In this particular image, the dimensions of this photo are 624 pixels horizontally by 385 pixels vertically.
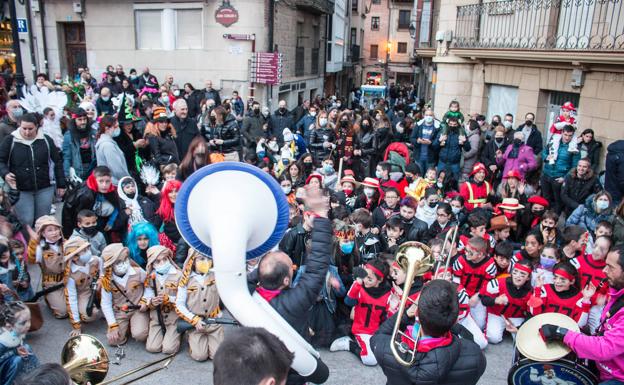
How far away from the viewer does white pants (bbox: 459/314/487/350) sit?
4.38 m

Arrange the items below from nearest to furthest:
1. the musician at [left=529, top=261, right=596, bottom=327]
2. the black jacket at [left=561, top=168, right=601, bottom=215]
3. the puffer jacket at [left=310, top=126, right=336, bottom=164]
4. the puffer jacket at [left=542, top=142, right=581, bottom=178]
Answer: the musician at [left=529, top=261, right=596, bottom=327] → the black jacket at [left=561, top=168, right=601, bottom=215] → the puffer jacket at [left=542, top=142, right=581, bottom=178] → the puffer jacket at [left=310, top=126, right=336, bottom=164]

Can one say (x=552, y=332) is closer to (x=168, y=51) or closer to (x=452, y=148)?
(x=452, y=148)

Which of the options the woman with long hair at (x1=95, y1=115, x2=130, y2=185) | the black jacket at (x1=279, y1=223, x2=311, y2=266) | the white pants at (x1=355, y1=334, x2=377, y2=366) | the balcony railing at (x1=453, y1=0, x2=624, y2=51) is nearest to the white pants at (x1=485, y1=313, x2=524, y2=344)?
the white pants at (x1=355, y1=334, x2=377, y2=366)

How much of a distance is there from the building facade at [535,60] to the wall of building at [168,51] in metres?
5.43

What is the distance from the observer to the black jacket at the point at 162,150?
652cm

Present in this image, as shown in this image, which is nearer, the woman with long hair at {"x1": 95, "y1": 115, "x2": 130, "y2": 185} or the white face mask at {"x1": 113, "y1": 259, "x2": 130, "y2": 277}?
the white face mask at {"x1": 113, "y1": 259, "x2": 130, "y2": 277}

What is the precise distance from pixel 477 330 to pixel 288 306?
2.51m

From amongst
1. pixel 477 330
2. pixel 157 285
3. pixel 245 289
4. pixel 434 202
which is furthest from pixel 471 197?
pixel 245 289

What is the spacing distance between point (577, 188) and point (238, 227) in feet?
19.2

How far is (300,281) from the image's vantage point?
2703 mm

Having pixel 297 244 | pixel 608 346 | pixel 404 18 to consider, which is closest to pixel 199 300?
pixel 297 244

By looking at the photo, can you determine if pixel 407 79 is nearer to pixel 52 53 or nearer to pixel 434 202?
pixel 52 53

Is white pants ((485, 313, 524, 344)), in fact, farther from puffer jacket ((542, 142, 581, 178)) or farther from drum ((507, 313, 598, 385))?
puffer jacket ((542, 142, 581, 178))

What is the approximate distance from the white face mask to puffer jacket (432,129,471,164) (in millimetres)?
6163
